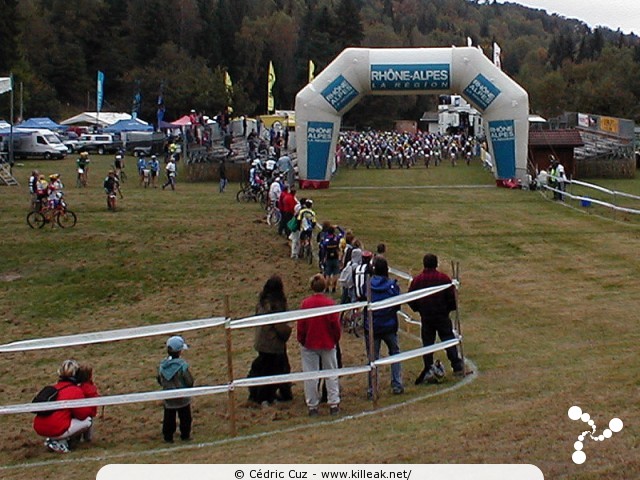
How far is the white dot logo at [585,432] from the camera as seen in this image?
23.0 ft

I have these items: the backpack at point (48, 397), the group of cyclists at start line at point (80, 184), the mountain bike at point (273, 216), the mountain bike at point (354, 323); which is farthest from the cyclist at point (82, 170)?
the backpack at point (48, 397)

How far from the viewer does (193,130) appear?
5053 cm

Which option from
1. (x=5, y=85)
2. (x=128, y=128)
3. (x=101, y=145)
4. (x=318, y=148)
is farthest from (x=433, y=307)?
(x=128, y=128)

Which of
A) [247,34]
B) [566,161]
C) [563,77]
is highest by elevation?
[247,34]

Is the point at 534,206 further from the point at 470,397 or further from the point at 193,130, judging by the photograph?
the point at 193,130

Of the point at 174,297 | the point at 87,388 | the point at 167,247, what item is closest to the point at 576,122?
the point at 167,247

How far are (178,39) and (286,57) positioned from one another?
15066 mm

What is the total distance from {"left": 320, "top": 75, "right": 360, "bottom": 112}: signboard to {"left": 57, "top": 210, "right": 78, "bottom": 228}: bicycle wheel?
12818mm

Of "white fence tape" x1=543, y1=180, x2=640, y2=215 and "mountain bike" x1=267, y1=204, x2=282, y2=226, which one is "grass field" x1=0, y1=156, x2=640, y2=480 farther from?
"mountain bike" x1=267, y1=204, x2=282, y2=226

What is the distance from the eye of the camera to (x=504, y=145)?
119ft

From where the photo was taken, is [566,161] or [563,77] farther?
[563,77]

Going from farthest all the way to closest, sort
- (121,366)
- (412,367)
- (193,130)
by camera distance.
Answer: (193,130) → (121,366) → (412,367)

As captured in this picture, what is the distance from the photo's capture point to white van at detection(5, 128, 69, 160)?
178 ft

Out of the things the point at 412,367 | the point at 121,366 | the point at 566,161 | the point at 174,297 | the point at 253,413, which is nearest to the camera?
the point at 253,413
